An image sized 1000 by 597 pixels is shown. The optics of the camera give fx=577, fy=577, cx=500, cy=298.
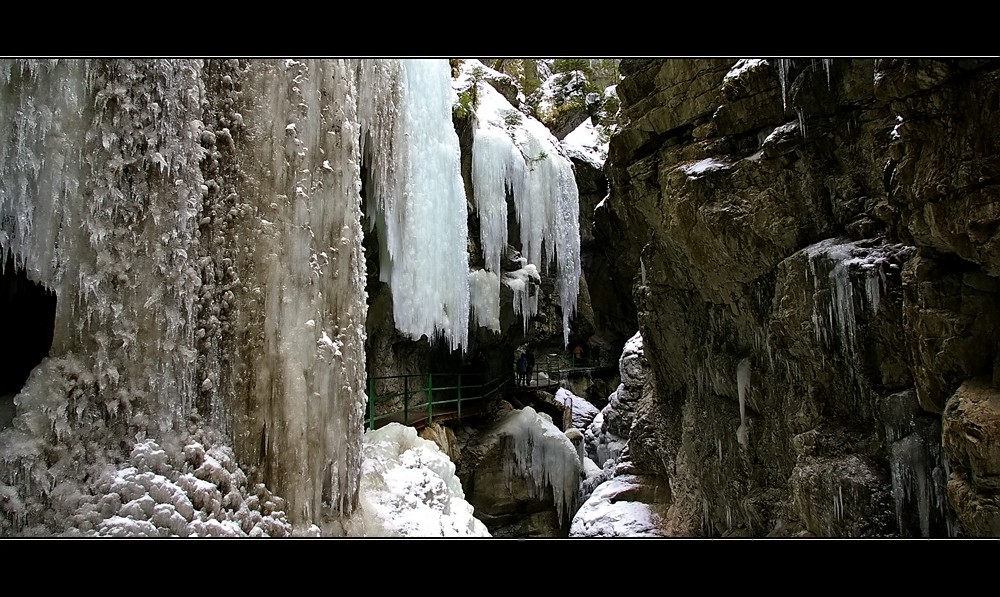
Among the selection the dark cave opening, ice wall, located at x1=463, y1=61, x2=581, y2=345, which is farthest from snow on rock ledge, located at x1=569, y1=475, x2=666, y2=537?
the dark cave opening

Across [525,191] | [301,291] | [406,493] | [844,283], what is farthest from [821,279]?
[525,191]

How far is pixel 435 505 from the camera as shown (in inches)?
160

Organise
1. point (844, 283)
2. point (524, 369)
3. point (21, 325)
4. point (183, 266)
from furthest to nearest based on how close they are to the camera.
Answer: point (524, 369) → point (844, 283) → point (21, 325) → point (183, 266)

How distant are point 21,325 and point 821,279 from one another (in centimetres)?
546

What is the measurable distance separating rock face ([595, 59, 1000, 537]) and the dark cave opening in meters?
4.66

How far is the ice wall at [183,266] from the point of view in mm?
2137

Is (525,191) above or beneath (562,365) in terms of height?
above

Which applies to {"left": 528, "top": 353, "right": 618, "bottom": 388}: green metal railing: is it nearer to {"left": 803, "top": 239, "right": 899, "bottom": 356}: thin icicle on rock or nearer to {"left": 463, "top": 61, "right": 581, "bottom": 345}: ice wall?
{"left": 463, "top": 61, "right": 581, "bottom": 345}: ice wall

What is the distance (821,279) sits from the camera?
489 centimetres

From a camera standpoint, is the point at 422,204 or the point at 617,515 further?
the point at 617,515

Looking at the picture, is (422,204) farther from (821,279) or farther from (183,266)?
(183,266)

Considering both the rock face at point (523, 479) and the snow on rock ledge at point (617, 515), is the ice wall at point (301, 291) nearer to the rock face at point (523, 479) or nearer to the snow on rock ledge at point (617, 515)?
Result: the snow on rock ledge at point (617, 515)

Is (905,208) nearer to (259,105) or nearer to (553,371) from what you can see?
(259,105)

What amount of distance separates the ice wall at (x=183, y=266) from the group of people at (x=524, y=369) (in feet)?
34.4
